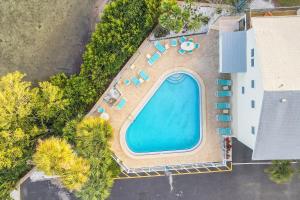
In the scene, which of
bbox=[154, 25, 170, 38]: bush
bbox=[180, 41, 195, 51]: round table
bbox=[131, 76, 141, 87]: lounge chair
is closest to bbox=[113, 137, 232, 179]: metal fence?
bbox=[131, 76, 141, 87]: lounge chair

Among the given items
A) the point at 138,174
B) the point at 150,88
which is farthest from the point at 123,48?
the point at 138,174

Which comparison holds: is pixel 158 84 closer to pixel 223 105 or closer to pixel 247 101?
pixel 223 105

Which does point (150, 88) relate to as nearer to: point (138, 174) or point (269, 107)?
point (138, 174)

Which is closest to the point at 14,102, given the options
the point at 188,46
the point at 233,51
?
the point at 188,46

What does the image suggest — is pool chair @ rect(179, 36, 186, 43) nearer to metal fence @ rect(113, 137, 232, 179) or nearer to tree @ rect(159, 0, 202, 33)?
tree @ rect(159, 0, 202, 33)

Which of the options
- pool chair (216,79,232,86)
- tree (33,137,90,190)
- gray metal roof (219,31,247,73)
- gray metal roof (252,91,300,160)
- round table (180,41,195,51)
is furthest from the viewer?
round table (180,41,195,51)

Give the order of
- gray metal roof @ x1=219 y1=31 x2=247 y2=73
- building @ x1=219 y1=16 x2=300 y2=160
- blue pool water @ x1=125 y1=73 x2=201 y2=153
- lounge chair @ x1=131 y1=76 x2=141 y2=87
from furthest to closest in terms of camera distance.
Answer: blue pool water @ x1=125 y1=73 x2=201 y2=153
lounge chair @ x1=131 y1=76 x2=141 y2=87
gray metal roof @ x1=219 y1=31 x2=247 y2=73
building @ x1=219 y1=16 x2=300 y2=160
